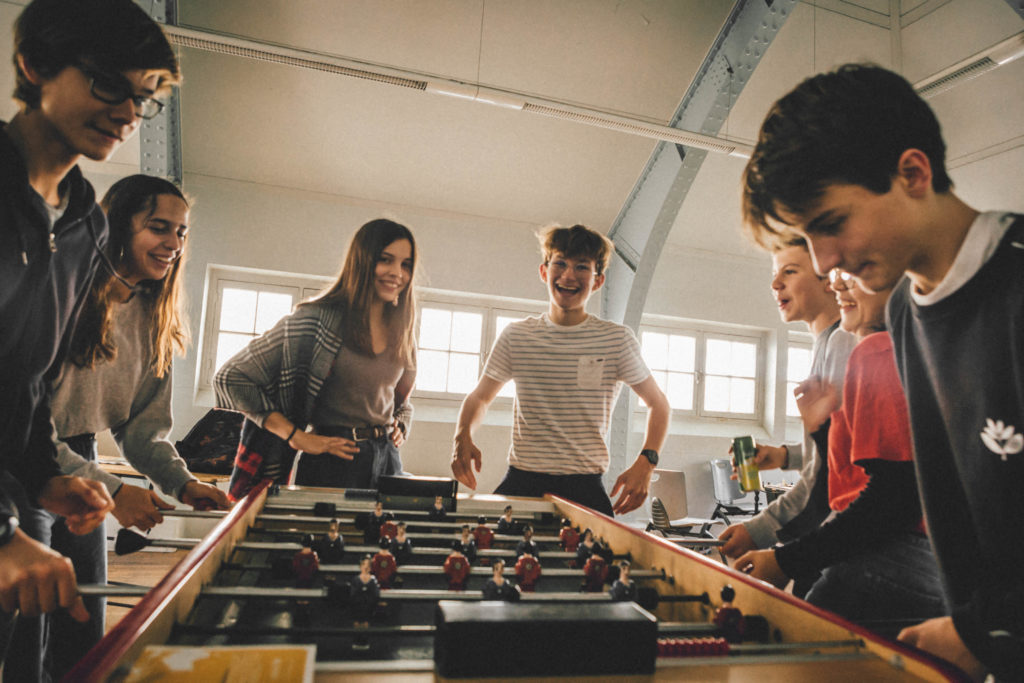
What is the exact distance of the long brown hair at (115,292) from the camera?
60.6 inches

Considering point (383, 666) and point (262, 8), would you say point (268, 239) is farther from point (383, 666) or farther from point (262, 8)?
point (383, 666)

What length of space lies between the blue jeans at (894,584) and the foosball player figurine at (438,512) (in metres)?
0.96

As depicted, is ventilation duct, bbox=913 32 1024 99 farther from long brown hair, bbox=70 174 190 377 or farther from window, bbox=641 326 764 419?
long brown hair, bbox=70 174 190 377

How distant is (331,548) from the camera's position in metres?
1.21

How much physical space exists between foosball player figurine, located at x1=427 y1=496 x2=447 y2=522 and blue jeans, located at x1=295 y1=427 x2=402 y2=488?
439 mm

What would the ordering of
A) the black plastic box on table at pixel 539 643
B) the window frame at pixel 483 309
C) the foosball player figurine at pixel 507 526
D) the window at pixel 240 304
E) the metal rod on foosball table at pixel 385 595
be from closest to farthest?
the black plastic box on table at pixel 539 643 < the metal rod on foosball table at pixel 385 595 < the foosball player figurine at pixel 507 526 < the window at pixel 240 304 < the window frame at pixel 483 309

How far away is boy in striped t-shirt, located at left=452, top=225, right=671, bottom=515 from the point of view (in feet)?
7.19

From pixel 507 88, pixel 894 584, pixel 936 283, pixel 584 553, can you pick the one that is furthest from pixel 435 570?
pixel 507 88

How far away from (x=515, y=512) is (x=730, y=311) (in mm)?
4872

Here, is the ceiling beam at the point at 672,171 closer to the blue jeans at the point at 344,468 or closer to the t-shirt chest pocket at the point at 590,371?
the t-shirt chest pocket at the point at 590,371

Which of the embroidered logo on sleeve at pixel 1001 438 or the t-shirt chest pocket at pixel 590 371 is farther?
the t-shirt chest pocket at pixel 590 371

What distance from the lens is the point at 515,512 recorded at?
1801 millimetres

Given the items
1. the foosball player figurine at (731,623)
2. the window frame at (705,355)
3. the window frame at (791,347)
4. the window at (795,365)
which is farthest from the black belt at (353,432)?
the window at (795,365)

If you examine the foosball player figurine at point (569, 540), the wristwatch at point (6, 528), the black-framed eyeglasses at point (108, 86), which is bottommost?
the foosball player figurine at point (569, 540)
